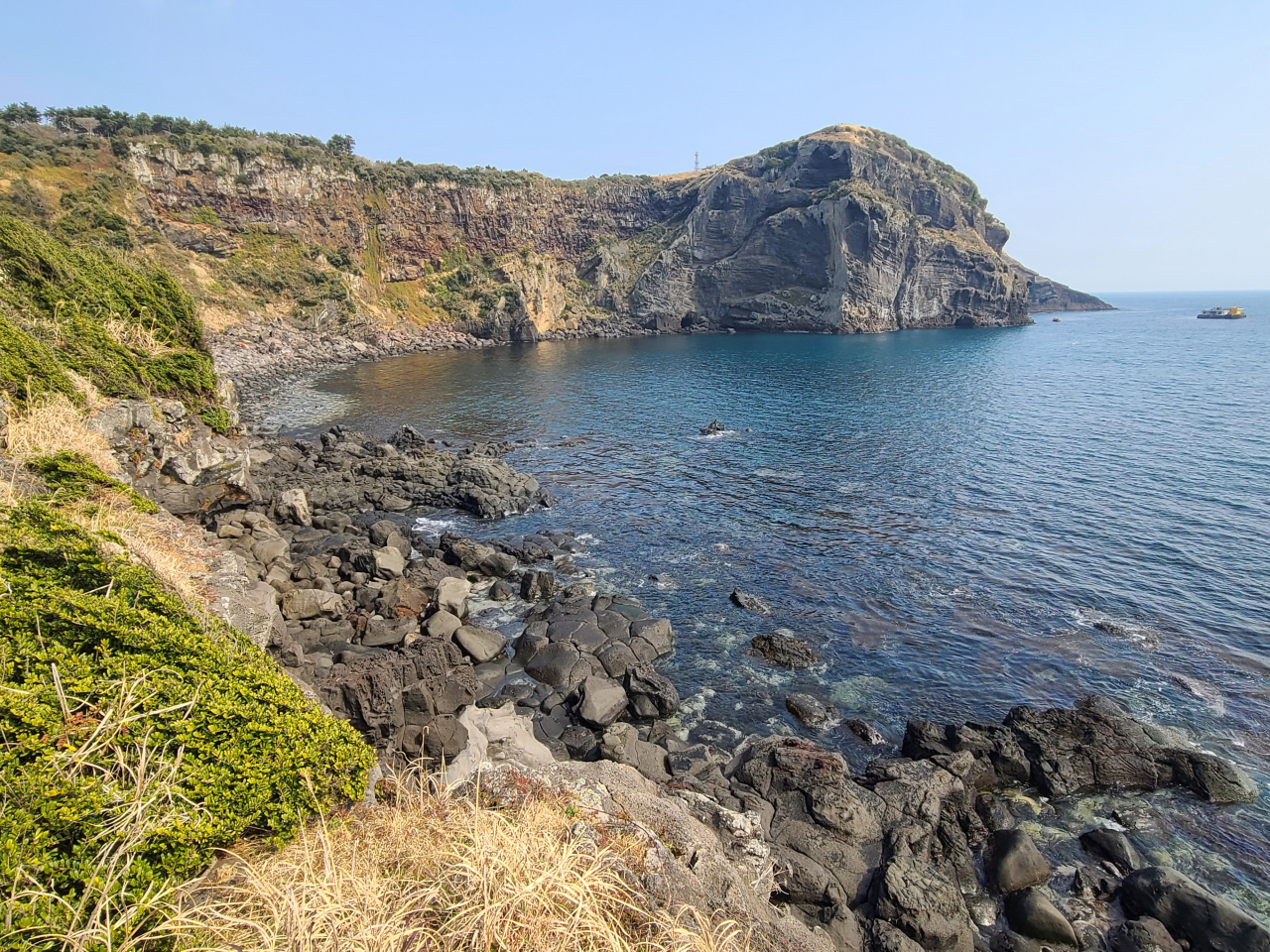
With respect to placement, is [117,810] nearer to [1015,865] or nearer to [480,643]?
[480,643]

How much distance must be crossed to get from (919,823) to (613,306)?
12618 centimetres

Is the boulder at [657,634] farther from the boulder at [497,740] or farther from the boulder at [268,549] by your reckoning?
the boulder at [268,549]

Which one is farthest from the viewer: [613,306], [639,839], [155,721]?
[613,306]

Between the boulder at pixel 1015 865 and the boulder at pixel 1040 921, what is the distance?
50cm

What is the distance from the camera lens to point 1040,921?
11.7 m

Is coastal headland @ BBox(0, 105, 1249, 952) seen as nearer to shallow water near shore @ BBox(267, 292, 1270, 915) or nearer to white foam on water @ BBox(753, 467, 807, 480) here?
shallow water near shore @ BBox(267, 292, 1270, 915)

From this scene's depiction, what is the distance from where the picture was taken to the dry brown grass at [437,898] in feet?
19.7

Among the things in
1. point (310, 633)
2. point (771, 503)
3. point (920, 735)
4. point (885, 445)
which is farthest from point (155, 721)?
point (885, 445)

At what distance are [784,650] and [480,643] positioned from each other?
34.2 ft

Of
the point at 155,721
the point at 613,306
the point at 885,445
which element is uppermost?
the point at 613,306

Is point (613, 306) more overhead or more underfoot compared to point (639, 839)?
more overhead

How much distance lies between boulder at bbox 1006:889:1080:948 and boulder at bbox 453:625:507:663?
1533cm

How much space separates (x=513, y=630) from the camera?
73.8ft

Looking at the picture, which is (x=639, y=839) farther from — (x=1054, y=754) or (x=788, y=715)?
(x=1054, y=754)
